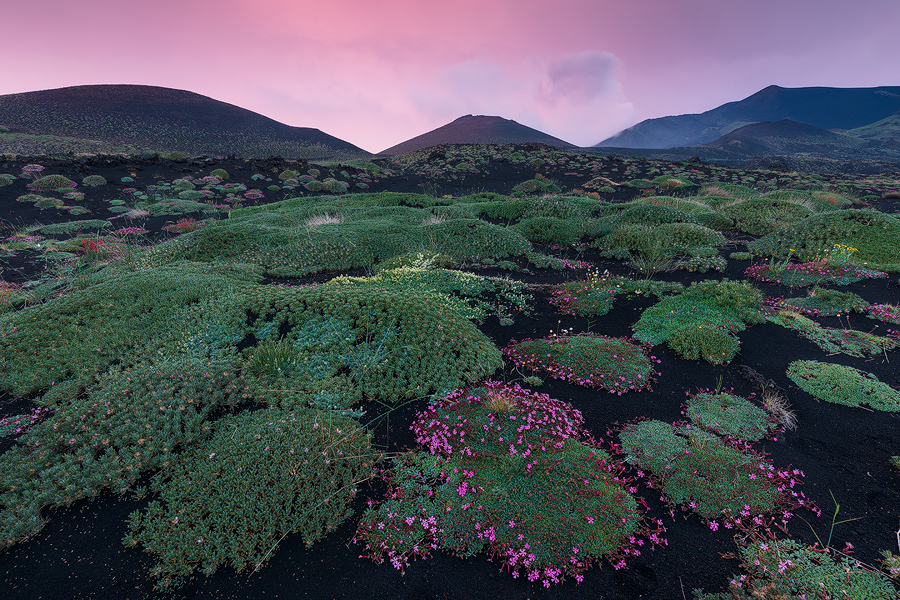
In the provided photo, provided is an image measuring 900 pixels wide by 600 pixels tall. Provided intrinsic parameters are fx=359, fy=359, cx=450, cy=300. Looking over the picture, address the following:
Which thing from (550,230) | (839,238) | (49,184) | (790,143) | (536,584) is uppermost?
(790,143)

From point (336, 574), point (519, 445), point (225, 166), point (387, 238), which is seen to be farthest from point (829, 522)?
point (225, 166)

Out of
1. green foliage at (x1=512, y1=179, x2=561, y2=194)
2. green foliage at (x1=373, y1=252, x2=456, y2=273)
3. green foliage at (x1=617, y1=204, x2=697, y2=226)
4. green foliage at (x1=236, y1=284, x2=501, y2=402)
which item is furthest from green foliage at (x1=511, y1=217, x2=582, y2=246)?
green foliage at (x1=512, y1=179, x2=561, y2=194)

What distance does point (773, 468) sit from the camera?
3893 millimetres

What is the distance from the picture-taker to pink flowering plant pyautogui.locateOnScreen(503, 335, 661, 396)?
214 inches

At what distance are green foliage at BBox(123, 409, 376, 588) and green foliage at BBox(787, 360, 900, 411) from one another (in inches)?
244

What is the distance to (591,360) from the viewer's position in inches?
227

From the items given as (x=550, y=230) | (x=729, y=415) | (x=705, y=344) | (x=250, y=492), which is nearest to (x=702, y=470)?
→ (x=729, y=415)

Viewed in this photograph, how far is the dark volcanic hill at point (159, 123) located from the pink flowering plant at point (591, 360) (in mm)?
72316

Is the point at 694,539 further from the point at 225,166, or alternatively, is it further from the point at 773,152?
the point at 773,152

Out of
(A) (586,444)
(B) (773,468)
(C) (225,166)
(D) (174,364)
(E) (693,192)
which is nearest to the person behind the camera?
(B) (773,468)

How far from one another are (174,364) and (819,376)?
30.3ft

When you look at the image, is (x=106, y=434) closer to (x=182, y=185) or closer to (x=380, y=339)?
(x=380, y=339)

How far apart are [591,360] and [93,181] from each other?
1249 inches

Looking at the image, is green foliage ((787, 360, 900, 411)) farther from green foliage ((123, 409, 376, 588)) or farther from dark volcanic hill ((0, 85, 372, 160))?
dark volcanic hill ((0, 85, 372, 160))
